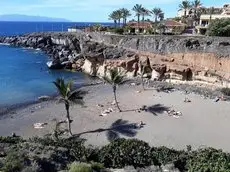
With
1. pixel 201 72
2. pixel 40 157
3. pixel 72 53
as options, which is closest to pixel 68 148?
pixel 40 157

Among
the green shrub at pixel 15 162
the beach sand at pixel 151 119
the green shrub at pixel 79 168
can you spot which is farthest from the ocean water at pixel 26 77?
the green shrub at pixel 79 168

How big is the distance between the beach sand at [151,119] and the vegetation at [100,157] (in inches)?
291

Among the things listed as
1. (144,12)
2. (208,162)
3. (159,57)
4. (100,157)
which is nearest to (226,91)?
(159,57)

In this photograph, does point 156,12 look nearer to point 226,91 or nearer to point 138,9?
point 138,9

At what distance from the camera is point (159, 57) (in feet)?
215

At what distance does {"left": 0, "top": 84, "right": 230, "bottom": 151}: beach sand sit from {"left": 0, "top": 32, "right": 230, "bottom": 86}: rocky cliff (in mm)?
8029

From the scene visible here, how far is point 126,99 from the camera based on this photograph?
49875 mm

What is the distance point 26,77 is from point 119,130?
3844 centimetres

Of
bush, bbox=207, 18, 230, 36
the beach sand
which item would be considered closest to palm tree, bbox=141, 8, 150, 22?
bush, bbox=207, 18, 230, 36

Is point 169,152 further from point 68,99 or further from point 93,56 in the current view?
point 93,56

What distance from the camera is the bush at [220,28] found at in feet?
223

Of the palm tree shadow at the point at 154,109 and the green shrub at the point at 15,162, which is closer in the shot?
the green shrub at the point at 15,162

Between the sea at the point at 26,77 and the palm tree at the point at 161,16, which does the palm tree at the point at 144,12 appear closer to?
the palm tree at the point at 161,16

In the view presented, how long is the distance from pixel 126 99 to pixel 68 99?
14.9m
